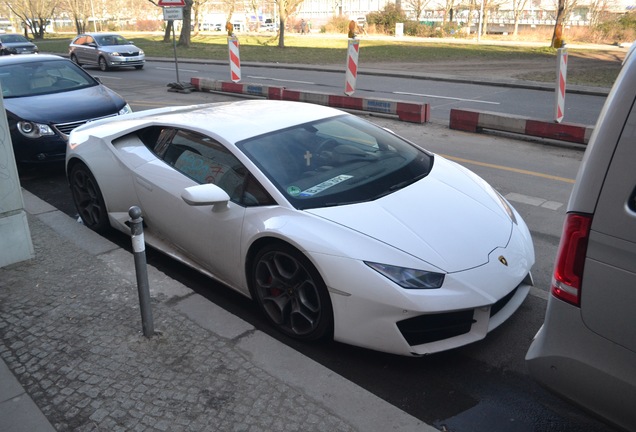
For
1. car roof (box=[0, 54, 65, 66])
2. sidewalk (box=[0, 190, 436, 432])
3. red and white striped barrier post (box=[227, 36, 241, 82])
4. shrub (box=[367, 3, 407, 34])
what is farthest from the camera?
shrub (box=[367, 3, 407, 34])

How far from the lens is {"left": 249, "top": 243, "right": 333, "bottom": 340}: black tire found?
344 cm

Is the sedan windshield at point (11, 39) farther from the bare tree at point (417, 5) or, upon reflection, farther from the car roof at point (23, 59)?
the bare tree at point (417, 5)

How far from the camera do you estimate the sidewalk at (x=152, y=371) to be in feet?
9.26

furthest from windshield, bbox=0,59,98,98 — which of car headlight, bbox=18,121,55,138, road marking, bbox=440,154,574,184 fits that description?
road marking, bbox=440,154,574,184

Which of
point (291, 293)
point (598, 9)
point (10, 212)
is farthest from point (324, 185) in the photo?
point (598, 9)

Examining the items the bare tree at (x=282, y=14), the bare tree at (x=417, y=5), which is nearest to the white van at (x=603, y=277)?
the bare tree at (x=282, y=14)

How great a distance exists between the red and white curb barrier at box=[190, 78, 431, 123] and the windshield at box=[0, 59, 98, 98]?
526 cm

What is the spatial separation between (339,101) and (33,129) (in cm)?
677

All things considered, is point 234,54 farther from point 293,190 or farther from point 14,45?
point 14,45

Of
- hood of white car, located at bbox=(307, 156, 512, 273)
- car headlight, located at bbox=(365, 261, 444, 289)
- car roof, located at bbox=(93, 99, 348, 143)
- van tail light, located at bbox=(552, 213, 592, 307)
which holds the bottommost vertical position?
car headlight, located at bbox=(365, 261, 444, 289)

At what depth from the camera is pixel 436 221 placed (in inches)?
143

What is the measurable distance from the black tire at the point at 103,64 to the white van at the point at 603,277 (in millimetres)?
25907

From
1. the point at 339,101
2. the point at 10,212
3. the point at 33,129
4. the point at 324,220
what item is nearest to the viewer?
the point at 324,220

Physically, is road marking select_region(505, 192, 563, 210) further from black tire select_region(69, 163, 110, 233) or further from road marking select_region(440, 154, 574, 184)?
black tire select_region(69, 163, 110, 233)
